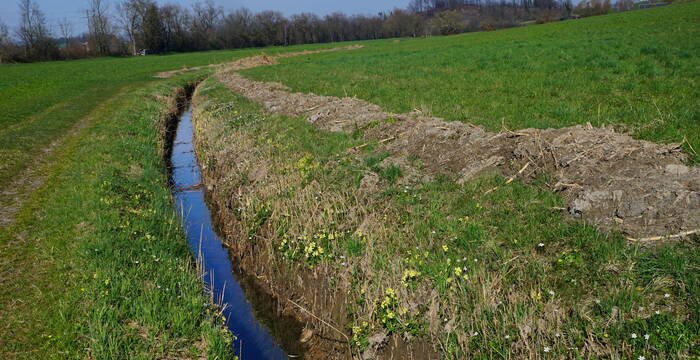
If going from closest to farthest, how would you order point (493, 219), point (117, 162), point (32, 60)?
1. point (493, 219)
2. point (117, 162)
3. point (32, 60)

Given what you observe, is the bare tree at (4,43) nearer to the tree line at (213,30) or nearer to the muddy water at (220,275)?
the tree line at (213,30)

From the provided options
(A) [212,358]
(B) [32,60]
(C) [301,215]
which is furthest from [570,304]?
(B) [32,60]

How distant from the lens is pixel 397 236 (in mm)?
6422

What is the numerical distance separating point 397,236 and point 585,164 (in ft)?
9.81

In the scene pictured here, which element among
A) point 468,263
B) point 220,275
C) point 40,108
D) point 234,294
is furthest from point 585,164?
point 40,108

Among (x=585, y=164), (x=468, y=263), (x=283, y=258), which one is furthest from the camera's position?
(x=283, y=258)

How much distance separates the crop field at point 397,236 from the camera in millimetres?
4598

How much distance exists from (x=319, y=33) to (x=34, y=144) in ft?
372

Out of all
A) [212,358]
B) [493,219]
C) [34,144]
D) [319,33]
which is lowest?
[212,358]

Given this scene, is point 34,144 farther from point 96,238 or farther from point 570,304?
point 570,304

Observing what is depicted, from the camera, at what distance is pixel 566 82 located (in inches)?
559

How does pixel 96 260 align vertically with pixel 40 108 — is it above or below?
below

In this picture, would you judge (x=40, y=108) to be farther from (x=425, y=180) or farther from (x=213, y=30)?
(x=213, y=30)

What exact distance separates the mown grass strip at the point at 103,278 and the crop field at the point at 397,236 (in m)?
0.03
